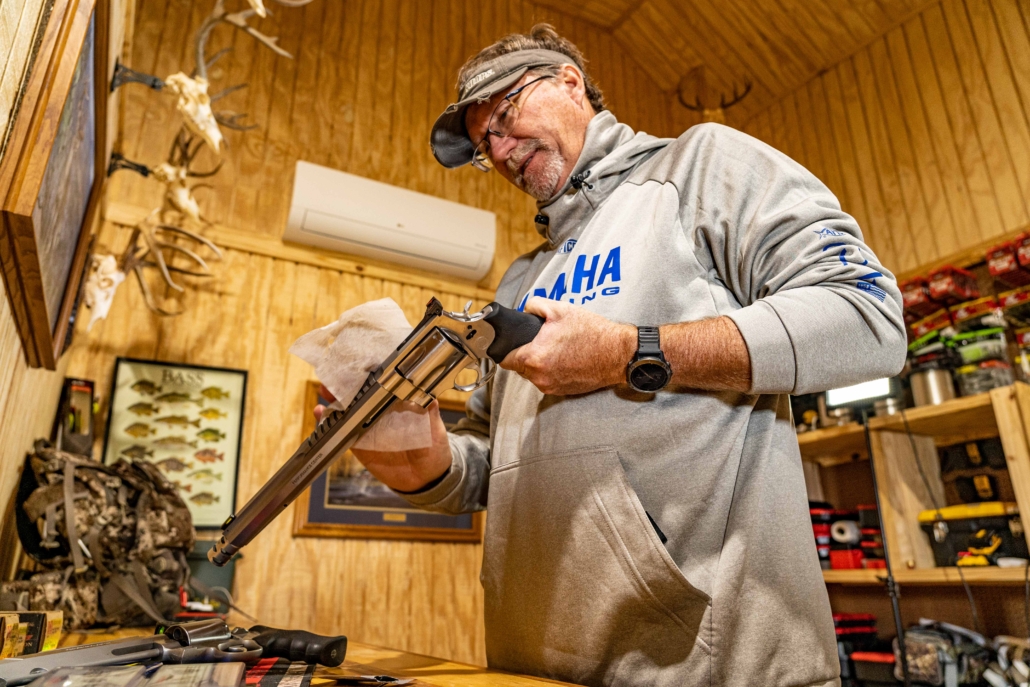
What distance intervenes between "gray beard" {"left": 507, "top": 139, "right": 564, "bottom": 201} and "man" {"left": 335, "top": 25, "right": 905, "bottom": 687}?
0.52 feet

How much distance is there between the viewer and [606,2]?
4.31m

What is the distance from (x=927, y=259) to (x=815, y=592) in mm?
2863

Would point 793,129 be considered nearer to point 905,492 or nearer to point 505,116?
point 905,492

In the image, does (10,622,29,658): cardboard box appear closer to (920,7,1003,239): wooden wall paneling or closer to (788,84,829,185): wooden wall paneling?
(920,7,1003,239): wooden wall paneling

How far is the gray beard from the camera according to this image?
4.31 feet

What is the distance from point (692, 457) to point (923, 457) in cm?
244

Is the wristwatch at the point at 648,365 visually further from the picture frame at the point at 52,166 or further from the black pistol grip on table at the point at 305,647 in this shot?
the picture frame at the point at 52,166

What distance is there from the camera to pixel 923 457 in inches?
112

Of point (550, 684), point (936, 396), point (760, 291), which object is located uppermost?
point (936, 396)

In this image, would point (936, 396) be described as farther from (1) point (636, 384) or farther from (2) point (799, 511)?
(1) point (636, 384)

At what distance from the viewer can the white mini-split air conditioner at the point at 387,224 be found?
303 cm

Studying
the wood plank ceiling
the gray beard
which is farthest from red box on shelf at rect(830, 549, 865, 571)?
the wood plank ceiling

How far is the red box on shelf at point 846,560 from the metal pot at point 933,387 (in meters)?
0.67

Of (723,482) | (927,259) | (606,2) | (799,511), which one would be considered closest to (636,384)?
(723,482)
